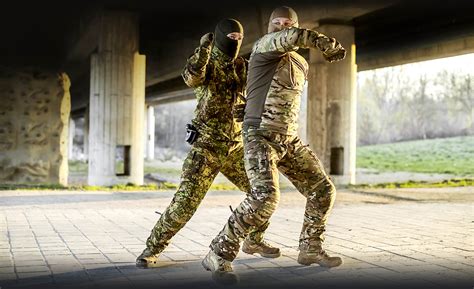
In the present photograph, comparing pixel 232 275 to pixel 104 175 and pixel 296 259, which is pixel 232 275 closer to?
pixel 296 259

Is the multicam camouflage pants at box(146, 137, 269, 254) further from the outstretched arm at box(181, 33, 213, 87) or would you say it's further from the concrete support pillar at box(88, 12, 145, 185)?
the concrete support pillar at box(88, 12, 145, 185)

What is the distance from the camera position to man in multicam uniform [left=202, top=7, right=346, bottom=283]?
5301 millimetres

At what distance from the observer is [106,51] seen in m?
19.2

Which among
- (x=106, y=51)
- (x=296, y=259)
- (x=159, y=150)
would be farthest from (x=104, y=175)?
(x=159, y=150)

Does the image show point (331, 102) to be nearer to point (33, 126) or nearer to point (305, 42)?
point (33, 126)

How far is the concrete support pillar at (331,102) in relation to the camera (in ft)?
67.0

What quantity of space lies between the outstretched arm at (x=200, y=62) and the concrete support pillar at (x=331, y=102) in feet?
48.6

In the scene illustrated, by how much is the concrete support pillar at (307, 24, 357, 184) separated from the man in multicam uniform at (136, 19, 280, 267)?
14507 millimetres

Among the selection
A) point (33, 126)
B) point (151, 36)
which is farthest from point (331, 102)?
point (33, 126)

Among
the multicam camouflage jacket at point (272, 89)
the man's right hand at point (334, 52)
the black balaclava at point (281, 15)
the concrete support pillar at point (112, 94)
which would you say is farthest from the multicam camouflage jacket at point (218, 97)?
the concrete support pillar at point (112, 94)

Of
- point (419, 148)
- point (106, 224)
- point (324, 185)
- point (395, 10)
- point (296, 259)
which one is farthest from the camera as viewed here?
point (419, 148)

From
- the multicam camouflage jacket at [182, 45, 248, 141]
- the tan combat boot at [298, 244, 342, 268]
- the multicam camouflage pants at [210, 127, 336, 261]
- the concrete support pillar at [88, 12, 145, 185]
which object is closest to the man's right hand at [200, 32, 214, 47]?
the multicam camouflage jacket at [182, 45, 248, 141]

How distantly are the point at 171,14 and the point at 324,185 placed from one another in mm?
15210

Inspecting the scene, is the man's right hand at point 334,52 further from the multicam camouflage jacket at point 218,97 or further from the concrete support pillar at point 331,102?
the concrete support pillar at point 331,102
